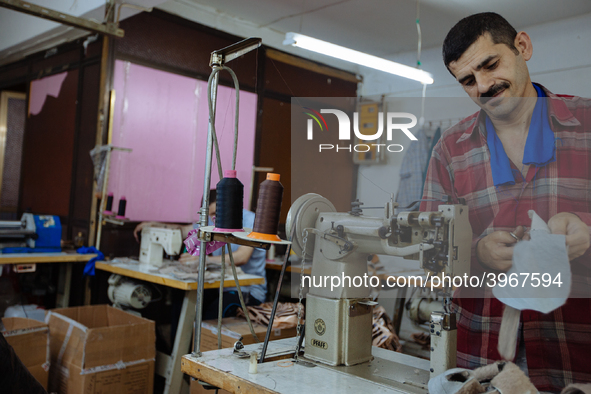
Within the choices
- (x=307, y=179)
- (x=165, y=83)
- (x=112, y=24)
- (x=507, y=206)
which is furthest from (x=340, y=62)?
(x=507, y=206)

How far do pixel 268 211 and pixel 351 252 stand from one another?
0.86 ft

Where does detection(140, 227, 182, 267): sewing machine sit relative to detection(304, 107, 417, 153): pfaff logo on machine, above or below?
below

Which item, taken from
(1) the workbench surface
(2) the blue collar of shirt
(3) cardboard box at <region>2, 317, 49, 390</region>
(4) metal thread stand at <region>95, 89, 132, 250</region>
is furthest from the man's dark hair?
(4) metal thread stand at <region>95, 89, 132, 250</region>

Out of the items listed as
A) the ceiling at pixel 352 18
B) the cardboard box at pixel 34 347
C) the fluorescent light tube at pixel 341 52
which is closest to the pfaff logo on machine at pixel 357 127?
the fluorescent light tube at pixel 341 52

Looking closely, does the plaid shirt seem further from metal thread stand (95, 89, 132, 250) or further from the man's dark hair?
metal thread stand (95, 89, 132, 250)

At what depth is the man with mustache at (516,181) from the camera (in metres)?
1.13

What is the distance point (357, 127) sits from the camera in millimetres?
1558

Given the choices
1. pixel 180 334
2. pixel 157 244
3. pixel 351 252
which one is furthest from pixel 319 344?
pixel 157 244

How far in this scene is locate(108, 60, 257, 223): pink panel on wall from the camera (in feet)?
11.7

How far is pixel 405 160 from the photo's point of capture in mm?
1440

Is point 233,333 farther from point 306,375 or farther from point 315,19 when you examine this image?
point 315,19

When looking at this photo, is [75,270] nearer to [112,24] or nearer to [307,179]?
[112,24]

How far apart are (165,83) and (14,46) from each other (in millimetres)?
1761

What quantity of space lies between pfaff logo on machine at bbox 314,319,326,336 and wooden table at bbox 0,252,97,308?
7.48 feet
